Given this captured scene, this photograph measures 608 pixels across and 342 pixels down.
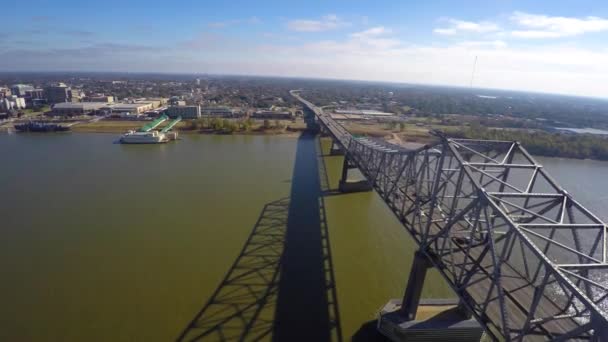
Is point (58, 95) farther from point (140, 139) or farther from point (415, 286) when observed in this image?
point (415, 286)

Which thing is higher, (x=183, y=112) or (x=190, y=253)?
(x=183, y=112)

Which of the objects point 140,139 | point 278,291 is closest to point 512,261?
point 278,291

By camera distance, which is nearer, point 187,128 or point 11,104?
point 187,128

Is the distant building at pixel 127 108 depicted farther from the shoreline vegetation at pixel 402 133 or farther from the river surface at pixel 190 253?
the river surface at pixel 190 253

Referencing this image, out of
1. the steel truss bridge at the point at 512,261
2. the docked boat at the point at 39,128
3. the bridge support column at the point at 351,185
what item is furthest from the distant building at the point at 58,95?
the steel truss bridge at the point at 512,261

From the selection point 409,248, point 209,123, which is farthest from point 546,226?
point 209,123

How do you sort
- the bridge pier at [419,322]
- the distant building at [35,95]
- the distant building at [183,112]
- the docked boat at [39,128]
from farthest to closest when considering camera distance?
the distant building at [35,95]
the distant building at [183,112]
the docked boat at [39,128]
the bridge pier at [419,322]

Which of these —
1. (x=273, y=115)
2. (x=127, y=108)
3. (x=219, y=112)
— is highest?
(x=127, y=108)
